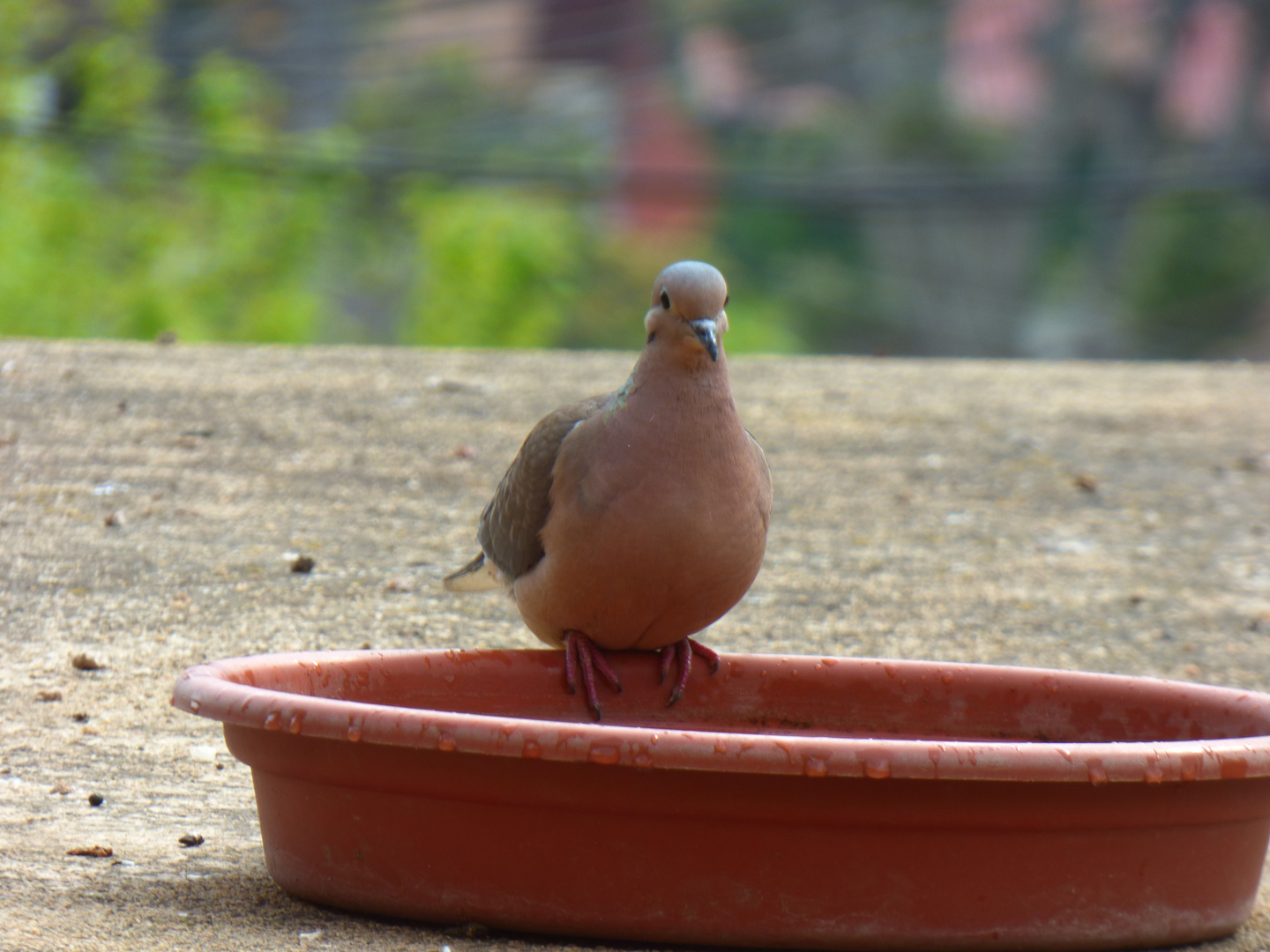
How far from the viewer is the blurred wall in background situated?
1373 centimetres

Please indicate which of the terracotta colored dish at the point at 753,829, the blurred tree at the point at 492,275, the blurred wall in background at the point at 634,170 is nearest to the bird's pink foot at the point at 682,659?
the terracotta colored dish at the point at 753,829

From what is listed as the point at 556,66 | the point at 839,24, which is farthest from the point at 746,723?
the point at 839,24

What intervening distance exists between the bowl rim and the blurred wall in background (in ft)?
34.2

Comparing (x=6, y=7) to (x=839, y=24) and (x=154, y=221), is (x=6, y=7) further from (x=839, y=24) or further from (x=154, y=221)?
(x=839, y=24)

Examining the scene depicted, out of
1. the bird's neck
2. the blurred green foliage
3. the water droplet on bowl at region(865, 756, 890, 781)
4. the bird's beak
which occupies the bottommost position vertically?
the blurred green foliage

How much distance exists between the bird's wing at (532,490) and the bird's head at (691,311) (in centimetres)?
22

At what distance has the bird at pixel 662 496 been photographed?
95.0 inches

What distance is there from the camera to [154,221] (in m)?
14.8

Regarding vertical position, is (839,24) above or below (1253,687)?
above

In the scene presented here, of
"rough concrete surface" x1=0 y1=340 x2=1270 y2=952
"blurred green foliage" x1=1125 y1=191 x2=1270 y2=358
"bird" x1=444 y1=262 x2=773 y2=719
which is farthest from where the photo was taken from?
"blurred green foliage" x1=1125 y1=191 x2=1270 y2=358

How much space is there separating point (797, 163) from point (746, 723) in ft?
50.5

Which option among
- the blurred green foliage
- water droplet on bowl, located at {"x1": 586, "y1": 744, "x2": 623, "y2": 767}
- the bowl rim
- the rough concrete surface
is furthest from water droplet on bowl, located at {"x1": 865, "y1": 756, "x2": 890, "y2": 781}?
the blurred green foliage

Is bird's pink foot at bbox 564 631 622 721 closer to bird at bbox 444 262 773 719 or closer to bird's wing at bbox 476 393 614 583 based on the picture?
bird at bbox 444 262 773 719

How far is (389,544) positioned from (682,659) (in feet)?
7.30
